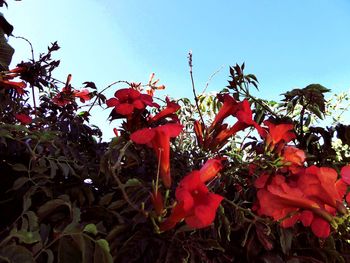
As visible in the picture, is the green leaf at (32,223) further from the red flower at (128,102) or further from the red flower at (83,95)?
the red flower at (83,95)

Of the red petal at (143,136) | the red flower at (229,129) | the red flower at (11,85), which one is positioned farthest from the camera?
the red flower at (11,85)

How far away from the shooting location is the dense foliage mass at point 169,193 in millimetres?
982

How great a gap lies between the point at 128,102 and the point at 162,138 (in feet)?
1.02

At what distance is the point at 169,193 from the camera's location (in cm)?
123

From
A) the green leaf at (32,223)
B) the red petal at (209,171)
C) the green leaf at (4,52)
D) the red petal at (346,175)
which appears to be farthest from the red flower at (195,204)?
the green leaf at (4,52)

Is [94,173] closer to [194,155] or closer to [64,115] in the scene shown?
[194,155]

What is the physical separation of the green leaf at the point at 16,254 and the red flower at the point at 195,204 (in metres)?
0.36

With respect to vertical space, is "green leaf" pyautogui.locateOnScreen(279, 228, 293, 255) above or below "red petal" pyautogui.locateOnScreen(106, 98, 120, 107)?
below

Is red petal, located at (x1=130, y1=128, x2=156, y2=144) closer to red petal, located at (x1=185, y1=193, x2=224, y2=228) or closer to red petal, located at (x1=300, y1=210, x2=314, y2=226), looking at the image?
red petal, located at (x1=185, y1=193, x2=224, y2=228)

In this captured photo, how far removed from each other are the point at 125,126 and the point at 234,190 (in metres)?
0.47

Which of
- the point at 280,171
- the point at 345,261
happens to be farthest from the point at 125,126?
the point at 345,261

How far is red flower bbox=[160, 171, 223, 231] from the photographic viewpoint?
0.95 m

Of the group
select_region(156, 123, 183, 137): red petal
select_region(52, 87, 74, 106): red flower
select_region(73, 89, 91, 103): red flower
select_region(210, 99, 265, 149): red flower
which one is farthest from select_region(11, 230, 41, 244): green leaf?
select_region(73, 89, 91, 103): red flower

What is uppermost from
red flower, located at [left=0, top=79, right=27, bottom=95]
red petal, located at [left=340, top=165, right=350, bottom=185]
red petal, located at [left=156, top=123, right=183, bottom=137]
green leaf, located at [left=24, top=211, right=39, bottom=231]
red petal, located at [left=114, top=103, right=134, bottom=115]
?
red flower, located at [left=0, top=79, right=27, bottom=95]
